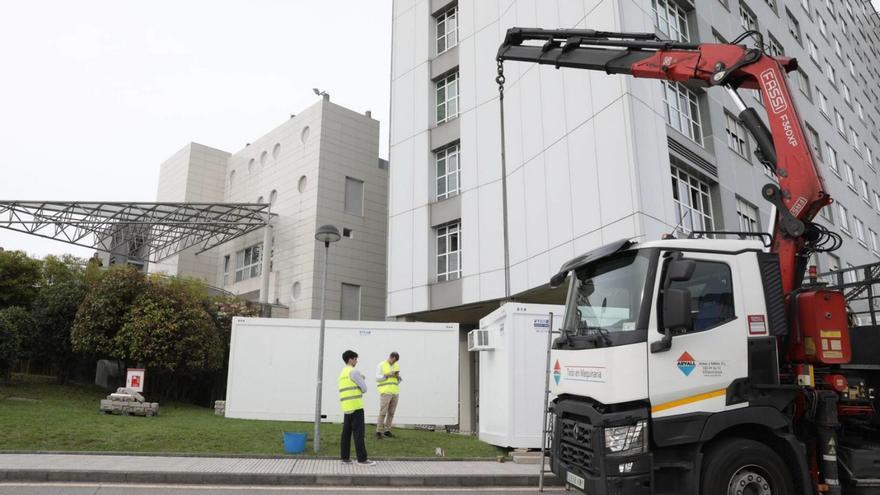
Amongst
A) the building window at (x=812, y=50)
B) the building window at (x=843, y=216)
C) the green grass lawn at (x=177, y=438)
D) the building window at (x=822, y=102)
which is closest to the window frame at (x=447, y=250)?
the green grass lawn at (x=177, y=438)

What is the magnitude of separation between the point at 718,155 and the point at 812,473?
15159 millimetres

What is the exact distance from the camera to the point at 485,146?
21188 millimetres

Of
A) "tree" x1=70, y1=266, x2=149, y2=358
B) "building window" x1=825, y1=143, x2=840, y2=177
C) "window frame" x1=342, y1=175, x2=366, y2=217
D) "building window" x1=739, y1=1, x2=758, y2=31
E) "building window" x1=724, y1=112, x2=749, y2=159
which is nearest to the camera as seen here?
"tree" x1=70, y1=266, x2=149, y2=358

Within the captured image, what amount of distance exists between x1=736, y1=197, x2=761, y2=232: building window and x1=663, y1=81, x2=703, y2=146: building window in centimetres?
276

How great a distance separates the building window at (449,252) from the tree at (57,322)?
1403cm

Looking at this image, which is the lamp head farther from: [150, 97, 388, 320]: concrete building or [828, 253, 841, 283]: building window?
[828, 253, 841, 283]: building window

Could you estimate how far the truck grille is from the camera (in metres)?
5.23

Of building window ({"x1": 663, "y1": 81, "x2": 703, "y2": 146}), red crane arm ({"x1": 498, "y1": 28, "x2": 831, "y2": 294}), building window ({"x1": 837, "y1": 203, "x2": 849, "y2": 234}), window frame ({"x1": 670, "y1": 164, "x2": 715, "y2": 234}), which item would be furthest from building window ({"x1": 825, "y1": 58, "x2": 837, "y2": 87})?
red crane arm ({"x1": 498, "y1": 28, "x2": 831, "y2": 294})

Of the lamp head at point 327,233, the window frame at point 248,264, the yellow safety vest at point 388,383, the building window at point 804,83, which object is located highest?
the building window at point 804,83

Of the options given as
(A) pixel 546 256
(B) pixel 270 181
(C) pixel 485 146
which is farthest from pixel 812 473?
(B) pixel 270 181

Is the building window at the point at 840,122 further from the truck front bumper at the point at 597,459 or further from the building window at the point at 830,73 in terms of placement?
the truck front bumper at the point at 597,459

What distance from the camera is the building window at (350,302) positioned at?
30.9 meters

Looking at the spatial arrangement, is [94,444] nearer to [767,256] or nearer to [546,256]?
[767,256]

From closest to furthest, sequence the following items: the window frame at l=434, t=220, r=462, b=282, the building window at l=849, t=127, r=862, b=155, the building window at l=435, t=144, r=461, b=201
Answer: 1. the window frame at l=434, t=220, r=462, b=282
2. the building window at l=435, t=144, r=461, b=201
3. the building window at l=849, t=127, r=862, b=155
